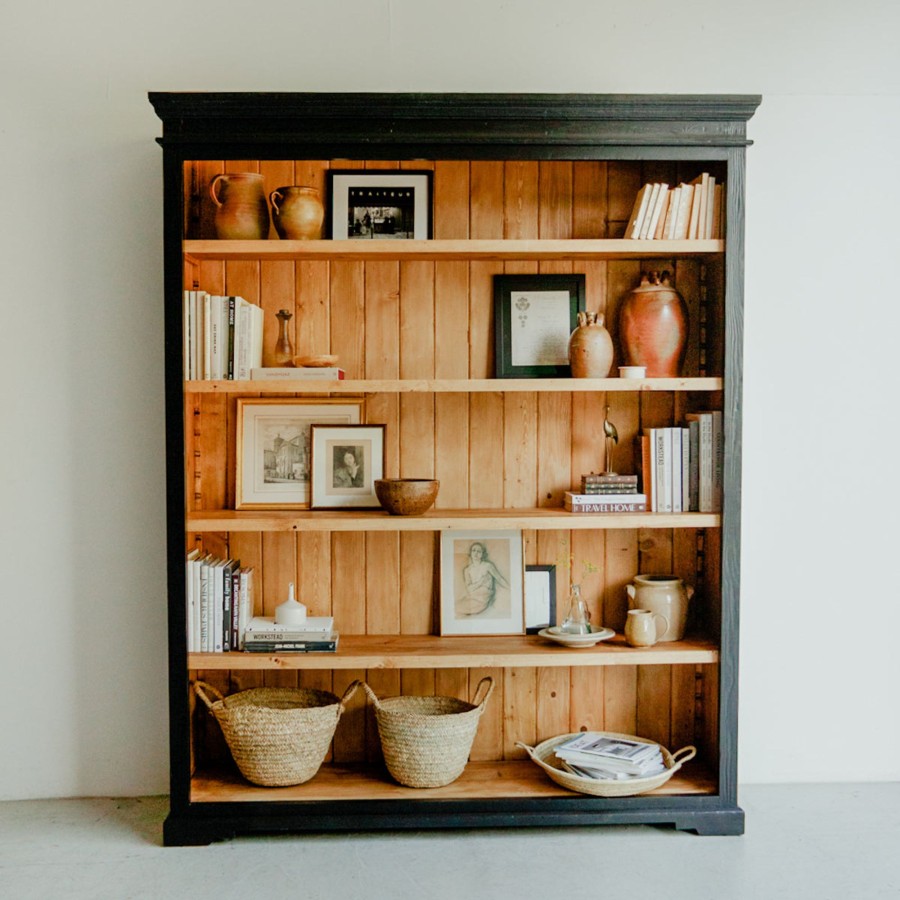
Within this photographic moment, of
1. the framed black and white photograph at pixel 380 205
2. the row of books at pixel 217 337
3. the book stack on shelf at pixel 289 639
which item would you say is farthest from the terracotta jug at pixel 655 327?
the book stack on shelf at pixel 289 639

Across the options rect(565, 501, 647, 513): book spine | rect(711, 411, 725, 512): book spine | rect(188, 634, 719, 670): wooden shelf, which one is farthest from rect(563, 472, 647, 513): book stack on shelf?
rect(188, 634, 719, 670): wooden shelf

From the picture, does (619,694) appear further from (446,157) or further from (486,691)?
(446,157)

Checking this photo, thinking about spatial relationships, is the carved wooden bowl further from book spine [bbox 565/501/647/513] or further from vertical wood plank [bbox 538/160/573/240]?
vertical wood plank [bbox 538/160/573/240]

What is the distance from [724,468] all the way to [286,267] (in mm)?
1506

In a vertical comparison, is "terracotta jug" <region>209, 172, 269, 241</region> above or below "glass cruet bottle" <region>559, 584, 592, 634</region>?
above

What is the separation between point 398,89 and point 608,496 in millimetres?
1466

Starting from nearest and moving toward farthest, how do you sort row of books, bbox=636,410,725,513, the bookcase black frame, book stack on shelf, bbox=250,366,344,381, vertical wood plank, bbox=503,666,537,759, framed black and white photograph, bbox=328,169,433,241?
1. the bookcase black frame
2. book stack on shelf, bbox=250,366,344,381
3. row of books, bbox=636,410,725,513
4. framed black and white photograph, bbox=328,169,433,241
5. vertical wood plank, bbox=503,666,537,759

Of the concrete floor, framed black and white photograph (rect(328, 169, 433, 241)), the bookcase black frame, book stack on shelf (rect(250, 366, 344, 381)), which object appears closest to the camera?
the concrete floor

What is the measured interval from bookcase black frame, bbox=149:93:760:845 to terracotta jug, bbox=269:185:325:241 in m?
0.15

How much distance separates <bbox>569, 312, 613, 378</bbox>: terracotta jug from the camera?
8.84ft

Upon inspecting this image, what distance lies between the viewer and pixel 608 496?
9.01 ft

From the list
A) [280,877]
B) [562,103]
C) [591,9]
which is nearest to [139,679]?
[280,877]

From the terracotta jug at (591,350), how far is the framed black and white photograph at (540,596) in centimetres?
67

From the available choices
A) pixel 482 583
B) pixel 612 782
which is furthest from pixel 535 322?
pixel 612 782
